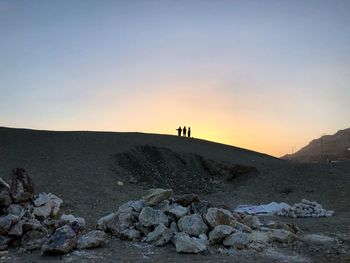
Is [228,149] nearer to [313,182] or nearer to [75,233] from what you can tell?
[313,182]

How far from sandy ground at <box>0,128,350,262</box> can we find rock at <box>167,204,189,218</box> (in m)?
1.11

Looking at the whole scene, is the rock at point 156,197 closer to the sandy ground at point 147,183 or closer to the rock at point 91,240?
the sandy ground at point 147,183

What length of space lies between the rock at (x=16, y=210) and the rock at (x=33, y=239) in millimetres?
616

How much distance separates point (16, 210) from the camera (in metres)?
11.1

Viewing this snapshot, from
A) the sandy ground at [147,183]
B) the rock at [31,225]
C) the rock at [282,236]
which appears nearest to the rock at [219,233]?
the sandy ground at [147,183]

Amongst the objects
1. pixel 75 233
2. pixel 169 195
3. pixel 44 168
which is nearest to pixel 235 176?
pixel 44 168

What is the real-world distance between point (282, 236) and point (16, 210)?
617cm

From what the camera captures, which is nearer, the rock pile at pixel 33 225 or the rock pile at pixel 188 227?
the rock pile at pixel 33 225

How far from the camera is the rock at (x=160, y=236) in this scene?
34.9ft

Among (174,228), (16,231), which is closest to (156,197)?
(174,228)

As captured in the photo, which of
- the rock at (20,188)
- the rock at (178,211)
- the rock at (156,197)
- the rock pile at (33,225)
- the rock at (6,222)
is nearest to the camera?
the rock pile at (33,225)

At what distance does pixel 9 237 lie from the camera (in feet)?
34.1

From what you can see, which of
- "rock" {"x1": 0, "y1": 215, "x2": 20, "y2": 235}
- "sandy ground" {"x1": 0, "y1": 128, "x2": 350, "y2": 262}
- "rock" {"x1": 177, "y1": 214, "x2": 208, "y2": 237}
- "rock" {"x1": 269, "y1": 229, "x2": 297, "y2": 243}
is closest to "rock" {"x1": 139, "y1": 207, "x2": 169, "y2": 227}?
"rock" {"x1": 177, "y1": 214, "x2": 208, "y2": 237}

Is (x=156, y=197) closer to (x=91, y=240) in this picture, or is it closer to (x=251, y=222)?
(x=91, y=240)
